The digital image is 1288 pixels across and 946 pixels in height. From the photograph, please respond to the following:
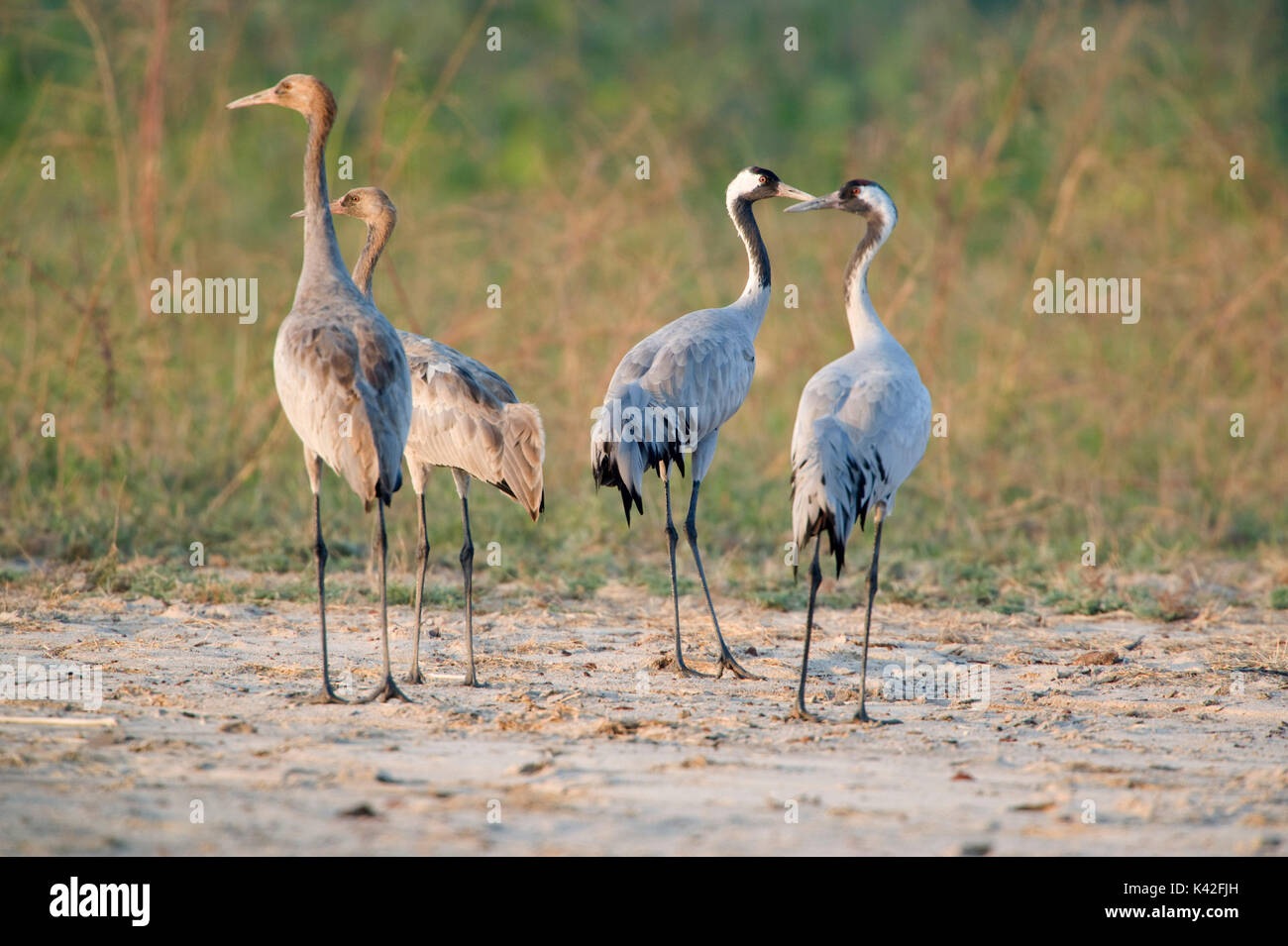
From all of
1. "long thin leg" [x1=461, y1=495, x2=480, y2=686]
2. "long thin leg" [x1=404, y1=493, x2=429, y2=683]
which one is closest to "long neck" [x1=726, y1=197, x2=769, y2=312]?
"long thin leg" [x1=461, y1=495, x2=480, y2=686]

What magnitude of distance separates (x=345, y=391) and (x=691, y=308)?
5.93 m

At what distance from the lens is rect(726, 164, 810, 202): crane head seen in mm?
7363

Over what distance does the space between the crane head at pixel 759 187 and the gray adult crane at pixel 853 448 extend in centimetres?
145

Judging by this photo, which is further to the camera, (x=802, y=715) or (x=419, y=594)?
(x=419, y=594)

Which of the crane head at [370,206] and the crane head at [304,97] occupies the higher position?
the crane head at [304,97]

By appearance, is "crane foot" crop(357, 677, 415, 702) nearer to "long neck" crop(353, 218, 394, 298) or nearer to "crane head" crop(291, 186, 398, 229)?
"long neck" crop(353, 218, 394, 298)

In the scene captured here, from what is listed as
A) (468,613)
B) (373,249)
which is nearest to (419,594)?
(468,613)

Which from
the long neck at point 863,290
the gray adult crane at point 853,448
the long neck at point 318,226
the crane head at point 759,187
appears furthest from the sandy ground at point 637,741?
the crane head at point 759,187

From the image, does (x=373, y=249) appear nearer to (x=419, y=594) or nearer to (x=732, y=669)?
(x=419, y=594)

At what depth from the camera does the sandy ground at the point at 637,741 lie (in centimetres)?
397

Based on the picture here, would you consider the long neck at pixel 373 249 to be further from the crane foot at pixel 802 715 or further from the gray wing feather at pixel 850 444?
the crane foot at pixel 802 715

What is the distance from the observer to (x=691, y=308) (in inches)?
436

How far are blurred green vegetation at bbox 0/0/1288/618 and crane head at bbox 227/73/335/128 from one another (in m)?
1.81

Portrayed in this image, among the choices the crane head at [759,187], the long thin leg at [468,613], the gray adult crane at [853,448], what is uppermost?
the crane head at [759,187]
